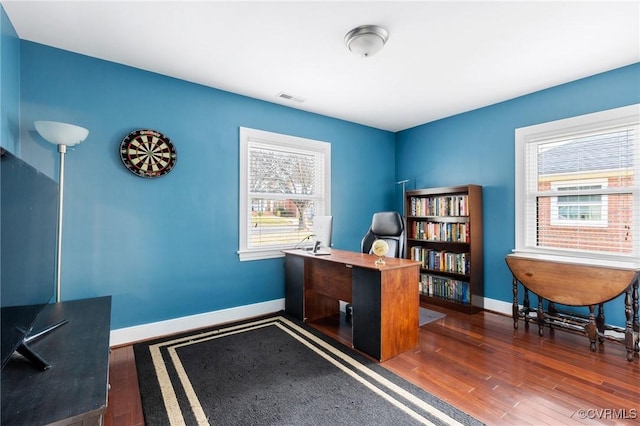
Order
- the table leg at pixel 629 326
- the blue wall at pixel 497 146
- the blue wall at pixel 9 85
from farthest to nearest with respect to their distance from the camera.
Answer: the blue wall at pixel 497 146
the table leg at pixel 629 326
the blue wall at pixel 9 85

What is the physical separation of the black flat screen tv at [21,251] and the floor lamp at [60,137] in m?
0.78

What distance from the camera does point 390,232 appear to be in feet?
10.2

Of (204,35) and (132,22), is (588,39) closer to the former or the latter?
(204,35)

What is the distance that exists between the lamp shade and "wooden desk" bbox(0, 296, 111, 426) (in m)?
1.22

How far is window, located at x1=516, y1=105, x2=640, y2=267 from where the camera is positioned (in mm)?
2650

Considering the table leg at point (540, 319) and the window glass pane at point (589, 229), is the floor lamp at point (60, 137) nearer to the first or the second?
the table leg at point (540, 319)

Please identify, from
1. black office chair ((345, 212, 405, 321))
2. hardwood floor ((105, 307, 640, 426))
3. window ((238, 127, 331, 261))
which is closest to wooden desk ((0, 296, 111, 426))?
hardwood floor ((105, 307, 640, 426))

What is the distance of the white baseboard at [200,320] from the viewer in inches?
102

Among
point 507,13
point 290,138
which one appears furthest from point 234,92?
point 507,13

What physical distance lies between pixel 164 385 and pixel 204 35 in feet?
7.92

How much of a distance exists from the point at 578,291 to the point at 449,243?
146 centimetres

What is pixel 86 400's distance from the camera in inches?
38.1

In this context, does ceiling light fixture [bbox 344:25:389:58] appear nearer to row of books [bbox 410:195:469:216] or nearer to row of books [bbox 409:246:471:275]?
row of books [bbox 410:195:469:216]

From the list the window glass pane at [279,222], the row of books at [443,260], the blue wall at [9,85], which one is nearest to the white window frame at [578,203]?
the row of books at [443,260]
